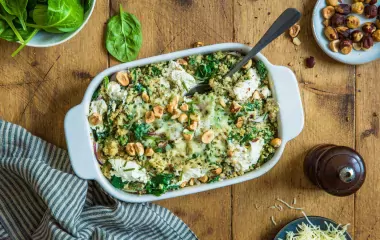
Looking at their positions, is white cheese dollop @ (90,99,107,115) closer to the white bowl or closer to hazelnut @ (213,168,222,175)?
the white bowl

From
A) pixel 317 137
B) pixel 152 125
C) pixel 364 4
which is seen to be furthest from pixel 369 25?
pixel 152 125

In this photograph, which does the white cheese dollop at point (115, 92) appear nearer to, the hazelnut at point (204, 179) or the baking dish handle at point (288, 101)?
the hazelnut at point (204, 179)

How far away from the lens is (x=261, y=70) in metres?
1.57

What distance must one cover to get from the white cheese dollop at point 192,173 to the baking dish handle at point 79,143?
0.88 ft

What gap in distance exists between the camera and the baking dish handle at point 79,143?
4.94ft

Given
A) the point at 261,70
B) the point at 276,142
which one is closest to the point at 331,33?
the point at 261,70

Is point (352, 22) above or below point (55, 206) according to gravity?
above

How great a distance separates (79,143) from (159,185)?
0.89 ft

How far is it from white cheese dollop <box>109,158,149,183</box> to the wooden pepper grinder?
560 millimetres

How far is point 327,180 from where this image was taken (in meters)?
1.60

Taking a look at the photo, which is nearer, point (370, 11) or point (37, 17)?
point (37, 17)

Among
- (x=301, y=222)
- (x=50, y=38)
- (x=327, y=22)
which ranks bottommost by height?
(x=301, y=222)

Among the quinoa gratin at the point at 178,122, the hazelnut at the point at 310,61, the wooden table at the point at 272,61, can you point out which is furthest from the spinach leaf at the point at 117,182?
the hazelnut at the point at 310,61

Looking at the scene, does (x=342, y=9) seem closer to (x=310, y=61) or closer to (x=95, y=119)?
(x=310, y=61)
